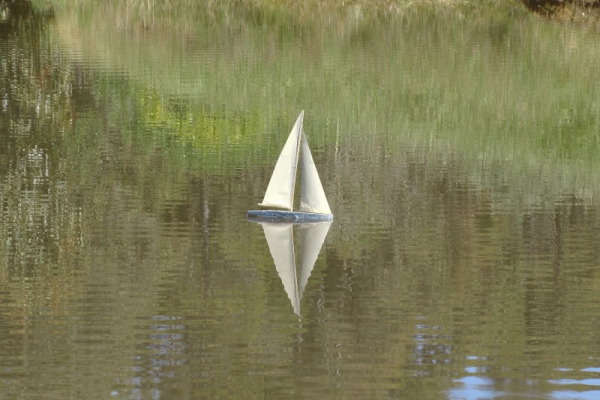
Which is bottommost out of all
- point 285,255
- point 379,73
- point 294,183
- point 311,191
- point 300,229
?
point 285,255

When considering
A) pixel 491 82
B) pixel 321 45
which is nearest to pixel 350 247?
pixel 491 82

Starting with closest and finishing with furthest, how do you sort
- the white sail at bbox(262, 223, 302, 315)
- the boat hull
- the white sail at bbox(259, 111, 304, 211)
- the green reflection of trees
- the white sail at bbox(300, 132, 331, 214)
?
the white sail at bbox(262, 223, 302, 315), the boat hull, the white sail at bbox(300, 132, 331, 214), the white sail at bbox(259, 111, 304, 211), the green reflection of trees

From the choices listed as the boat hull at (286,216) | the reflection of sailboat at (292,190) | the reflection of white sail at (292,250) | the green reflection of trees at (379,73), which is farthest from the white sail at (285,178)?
the green reflection of trees at (379,73)

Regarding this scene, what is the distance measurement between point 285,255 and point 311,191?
263 centimetres

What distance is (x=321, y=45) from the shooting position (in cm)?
4659

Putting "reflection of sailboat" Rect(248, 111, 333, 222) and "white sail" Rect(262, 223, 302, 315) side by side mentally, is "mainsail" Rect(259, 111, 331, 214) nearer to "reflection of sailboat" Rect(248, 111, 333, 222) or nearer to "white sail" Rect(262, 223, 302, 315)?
"reflection of sailboat" Rect(248, 111, 333, 222)

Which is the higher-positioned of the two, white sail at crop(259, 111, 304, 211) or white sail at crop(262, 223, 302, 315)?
white sail at crop(259, 111, 304, 211)

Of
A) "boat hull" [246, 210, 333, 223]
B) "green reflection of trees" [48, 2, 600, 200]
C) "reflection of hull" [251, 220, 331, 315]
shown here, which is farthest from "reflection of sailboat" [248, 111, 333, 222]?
"green reflection of trees" [48, 2, 600, 200]

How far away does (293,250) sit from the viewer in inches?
847

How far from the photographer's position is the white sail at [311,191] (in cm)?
2358

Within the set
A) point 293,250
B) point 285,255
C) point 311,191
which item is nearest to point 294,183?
point 311,191

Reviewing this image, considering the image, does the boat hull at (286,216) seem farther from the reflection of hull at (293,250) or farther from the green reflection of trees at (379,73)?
the green reflection of trees at (379,73)

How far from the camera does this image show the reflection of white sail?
63.6ft

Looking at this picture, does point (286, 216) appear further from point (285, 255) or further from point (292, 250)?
point (285, 255)
